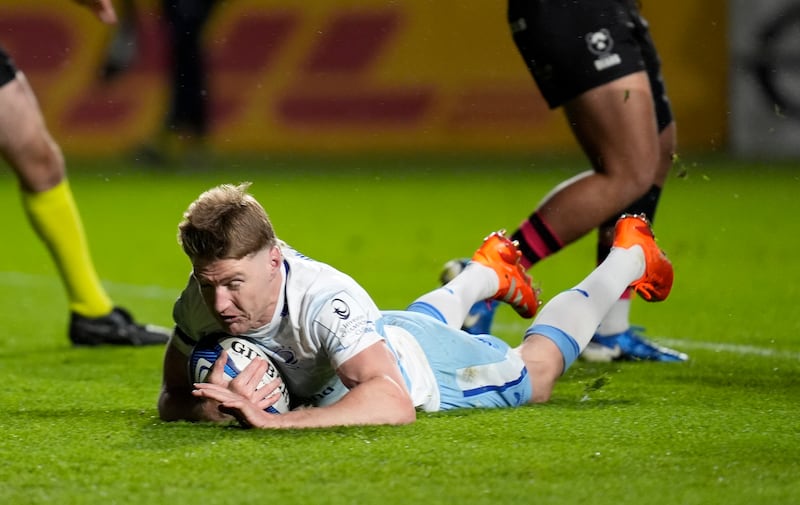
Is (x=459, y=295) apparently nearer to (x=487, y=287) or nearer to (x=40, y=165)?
(x=487, y=287)

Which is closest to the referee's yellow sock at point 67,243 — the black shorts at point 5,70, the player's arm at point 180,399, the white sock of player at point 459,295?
the black shorts at point 5,70

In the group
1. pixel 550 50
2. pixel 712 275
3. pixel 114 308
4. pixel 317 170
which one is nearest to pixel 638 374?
pixel 550 50

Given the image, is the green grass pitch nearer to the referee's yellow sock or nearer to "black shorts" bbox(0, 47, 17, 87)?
the referee's yellow sock

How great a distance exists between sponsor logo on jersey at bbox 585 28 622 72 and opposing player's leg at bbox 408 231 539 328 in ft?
Result: 2.21

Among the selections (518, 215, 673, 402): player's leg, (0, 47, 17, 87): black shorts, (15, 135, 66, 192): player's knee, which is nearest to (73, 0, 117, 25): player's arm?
(0, 47, 17, 87): black shorts

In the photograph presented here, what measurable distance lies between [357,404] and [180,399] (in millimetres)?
631

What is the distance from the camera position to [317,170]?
49.5 ft

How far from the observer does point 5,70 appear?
5.47 metres

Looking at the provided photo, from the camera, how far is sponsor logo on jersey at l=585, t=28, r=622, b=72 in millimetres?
4887

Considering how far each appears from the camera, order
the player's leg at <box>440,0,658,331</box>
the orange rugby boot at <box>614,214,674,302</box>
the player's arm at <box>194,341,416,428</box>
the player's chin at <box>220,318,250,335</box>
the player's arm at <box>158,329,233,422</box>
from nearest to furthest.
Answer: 1. the player's arm at <box>194,341,416,428</box>
2. the player's chin at <box>220,318,250,335</box>
3. the player's arm at <box>158,329,233,422</box>
4. the orange rugby boot at <box>614,214,674,302</box>
5. the player's leg at <box>440,0,658,331</box>

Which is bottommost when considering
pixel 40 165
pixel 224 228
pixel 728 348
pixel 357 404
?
pixel 728 348

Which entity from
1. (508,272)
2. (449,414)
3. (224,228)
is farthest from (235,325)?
(508,272)

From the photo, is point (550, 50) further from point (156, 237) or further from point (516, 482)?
point (156, 237)

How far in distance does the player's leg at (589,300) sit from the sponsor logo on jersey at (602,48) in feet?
2.00
